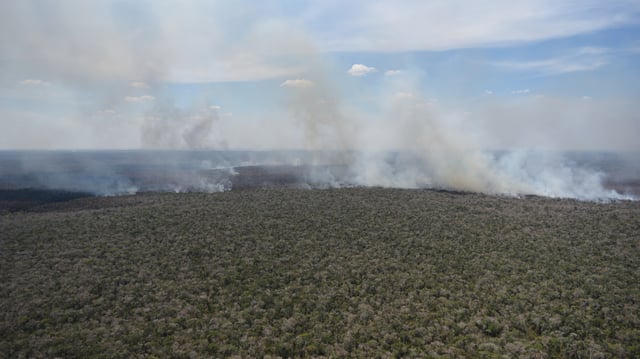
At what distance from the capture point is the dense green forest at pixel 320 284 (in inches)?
1203

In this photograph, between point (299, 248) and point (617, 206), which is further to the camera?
point (617, 206)

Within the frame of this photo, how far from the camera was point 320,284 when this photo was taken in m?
41.5

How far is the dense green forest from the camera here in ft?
100

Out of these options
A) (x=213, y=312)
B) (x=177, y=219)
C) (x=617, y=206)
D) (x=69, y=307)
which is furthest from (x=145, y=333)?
(x=617, y=206)

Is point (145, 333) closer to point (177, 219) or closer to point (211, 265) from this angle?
point (211, 265)

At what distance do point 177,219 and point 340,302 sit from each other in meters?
39.6

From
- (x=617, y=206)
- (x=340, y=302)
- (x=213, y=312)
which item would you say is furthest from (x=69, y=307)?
(x=617, y=206)

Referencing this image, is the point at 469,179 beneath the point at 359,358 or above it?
above

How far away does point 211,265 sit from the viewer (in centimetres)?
4666

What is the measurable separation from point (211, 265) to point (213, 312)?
37.0 feet

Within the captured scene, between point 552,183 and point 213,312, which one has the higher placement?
point 552,183

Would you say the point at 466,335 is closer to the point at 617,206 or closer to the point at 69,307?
the point at 69,307

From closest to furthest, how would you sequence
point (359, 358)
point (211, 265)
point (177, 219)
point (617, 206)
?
point (359, 358) → point (211, 265) → point (177, 219) → point (617, 206)

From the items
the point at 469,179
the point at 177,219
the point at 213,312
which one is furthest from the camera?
the point at 469,179
